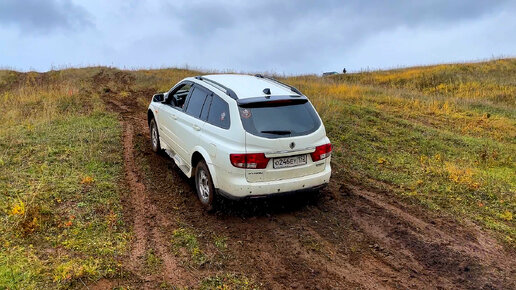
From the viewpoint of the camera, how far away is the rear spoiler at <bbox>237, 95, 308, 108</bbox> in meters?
5.08

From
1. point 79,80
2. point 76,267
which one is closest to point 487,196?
point 76,267

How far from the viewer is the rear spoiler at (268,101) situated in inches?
200

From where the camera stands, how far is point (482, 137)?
1038 cm

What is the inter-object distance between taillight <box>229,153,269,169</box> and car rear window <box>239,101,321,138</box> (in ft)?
0.93

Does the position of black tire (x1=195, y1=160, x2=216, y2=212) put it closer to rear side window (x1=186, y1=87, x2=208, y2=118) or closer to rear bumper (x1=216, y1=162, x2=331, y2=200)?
rear bumper (x1=216, y1=162, x2=331, y2=200)

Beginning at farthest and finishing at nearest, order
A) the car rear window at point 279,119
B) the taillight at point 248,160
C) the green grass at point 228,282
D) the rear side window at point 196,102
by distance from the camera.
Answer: the rear side window at point 196,102
the car rear window at point 279,119
the taillight at point 248,160
the green grass at point 228,282

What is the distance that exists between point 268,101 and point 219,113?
72cm

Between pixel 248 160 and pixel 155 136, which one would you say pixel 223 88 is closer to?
pixel 248 160

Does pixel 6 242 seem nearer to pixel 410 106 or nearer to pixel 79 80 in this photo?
pixel 410 106

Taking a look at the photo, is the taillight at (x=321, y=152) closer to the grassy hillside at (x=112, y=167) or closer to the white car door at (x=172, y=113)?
the grassy hillside at (x=112, y=167)

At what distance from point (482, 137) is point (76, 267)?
1045cm

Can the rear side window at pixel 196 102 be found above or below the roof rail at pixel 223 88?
below

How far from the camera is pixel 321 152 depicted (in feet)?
17.3

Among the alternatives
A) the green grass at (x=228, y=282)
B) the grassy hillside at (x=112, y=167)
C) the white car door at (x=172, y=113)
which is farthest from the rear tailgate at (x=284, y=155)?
the white car door at (x=172, y=113)
